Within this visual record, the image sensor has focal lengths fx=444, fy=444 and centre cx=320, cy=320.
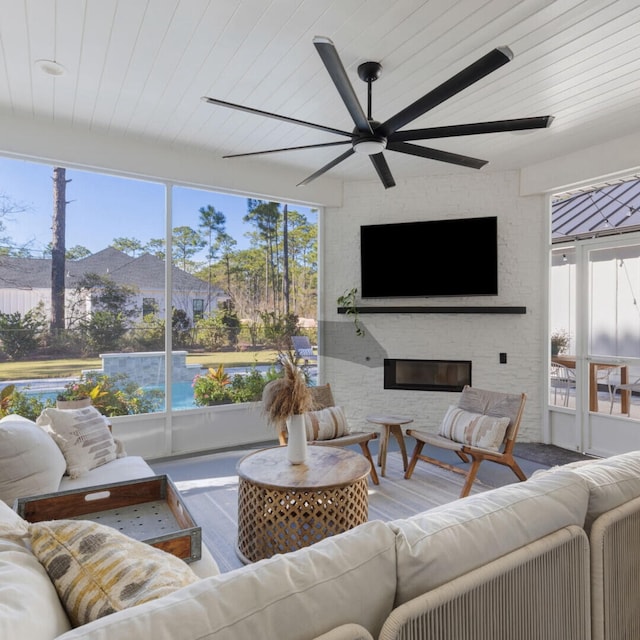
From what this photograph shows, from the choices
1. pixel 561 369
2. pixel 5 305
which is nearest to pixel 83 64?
pixel 5 305

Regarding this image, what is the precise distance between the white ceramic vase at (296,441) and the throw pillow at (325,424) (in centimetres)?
89

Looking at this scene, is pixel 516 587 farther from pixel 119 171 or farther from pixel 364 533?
pixel 119 171

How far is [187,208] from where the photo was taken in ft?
15.2

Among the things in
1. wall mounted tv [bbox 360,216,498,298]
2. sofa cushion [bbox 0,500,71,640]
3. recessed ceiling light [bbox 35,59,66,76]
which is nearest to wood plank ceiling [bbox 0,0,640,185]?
recessed ceiling light [bbox 35,59,66,76]

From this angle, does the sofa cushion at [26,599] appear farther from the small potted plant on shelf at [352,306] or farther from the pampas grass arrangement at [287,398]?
the small potted plant on shelf at [352,306]

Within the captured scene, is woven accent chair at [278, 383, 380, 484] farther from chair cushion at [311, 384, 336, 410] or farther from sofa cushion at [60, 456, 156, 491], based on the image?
sofa cushion at [60, 456, 156, 491]

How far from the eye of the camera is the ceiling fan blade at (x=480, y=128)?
2.33 meters

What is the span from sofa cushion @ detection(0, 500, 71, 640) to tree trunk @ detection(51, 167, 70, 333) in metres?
3.39

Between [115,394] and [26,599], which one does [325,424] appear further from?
[26,599]

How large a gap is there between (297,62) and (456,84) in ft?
3.98

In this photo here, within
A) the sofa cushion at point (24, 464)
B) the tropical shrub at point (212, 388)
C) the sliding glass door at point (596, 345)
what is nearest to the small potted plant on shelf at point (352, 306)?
the tropical shrub at point (212, 388)

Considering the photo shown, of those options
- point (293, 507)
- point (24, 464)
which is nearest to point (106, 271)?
point (24, 464)

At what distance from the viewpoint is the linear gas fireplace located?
509cm

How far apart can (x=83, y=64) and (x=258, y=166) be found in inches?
85.9
